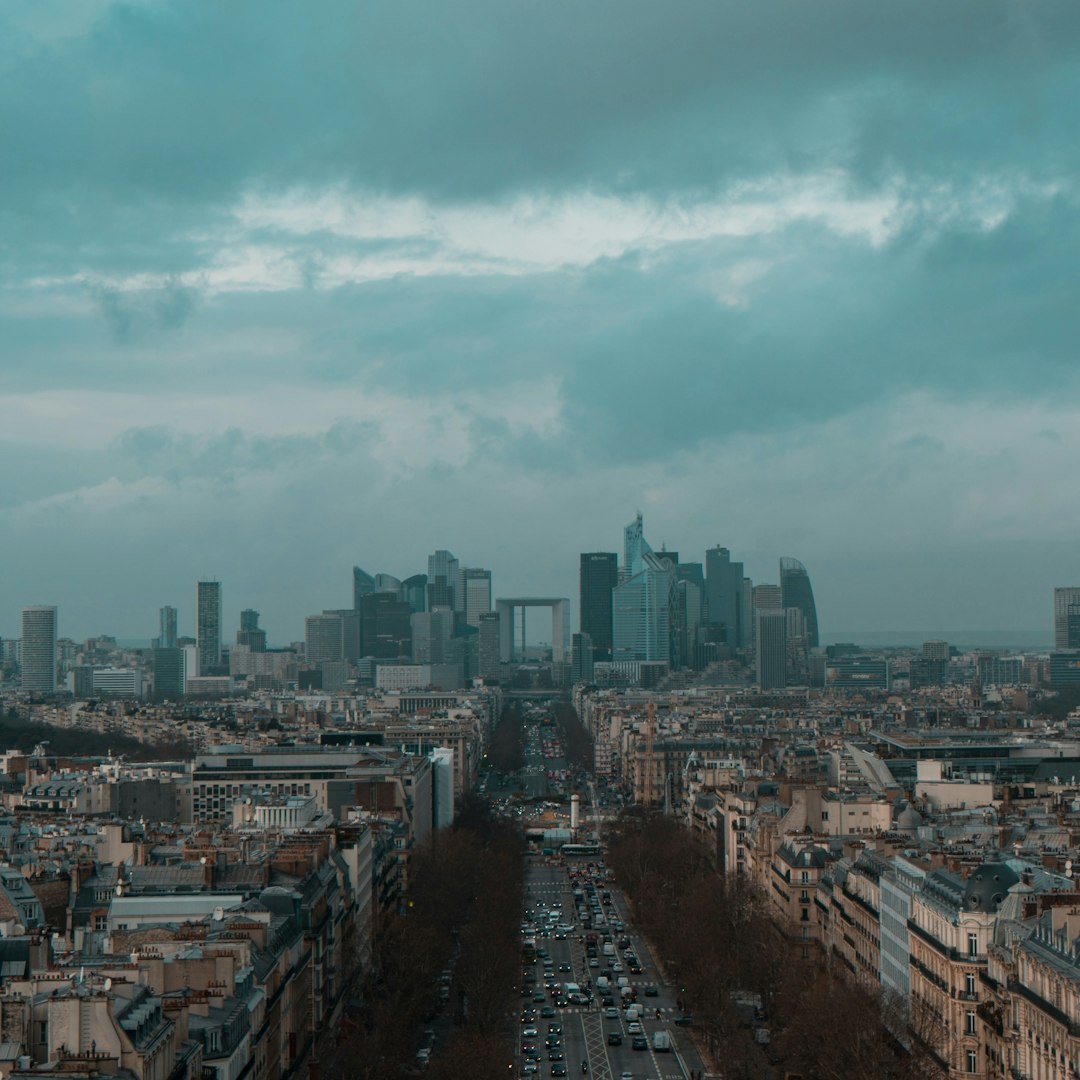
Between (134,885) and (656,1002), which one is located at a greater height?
(134,885)

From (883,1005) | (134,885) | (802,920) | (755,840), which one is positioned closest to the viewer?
(883,1005)

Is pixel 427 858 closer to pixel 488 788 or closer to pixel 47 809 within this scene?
pixel 47 809

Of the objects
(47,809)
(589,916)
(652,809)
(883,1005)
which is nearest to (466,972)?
(883,1005)

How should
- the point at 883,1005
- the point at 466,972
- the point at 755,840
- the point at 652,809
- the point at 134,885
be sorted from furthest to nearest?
the point at 652,809, the point at 755,840, the point at 466,972, the point at 134,885, the point at 883,1005

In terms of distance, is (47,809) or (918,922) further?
(47,809)

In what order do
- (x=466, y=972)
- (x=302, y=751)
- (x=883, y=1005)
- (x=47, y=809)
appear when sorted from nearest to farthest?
(x=883, y=1005) < (x=466, y=972) < (x=47, y=809) < (x=302, y=751)

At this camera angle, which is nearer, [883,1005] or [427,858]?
[883,1005]

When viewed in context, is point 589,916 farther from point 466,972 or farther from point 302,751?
point 302,751

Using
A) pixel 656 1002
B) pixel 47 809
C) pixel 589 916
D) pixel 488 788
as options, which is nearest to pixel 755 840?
pixel 589 916

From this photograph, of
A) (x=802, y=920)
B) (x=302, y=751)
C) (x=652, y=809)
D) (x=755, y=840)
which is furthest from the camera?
(x=652, y=809)
